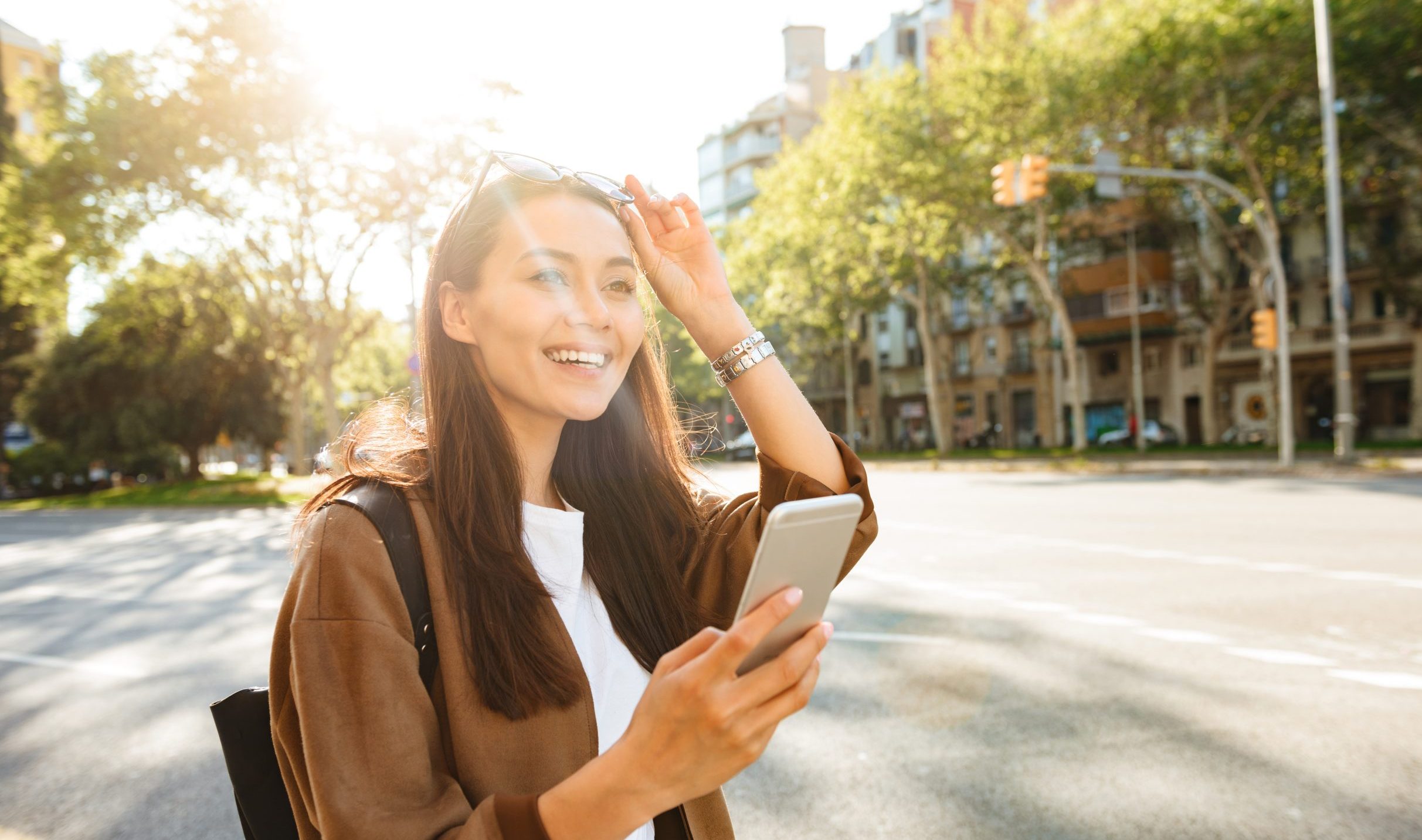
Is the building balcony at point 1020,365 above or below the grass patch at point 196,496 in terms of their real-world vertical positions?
above

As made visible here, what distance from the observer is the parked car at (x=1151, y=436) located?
140ft

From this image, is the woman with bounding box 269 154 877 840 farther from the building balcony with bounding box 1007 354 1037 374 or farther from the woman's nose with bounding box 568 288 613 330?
the building balcony with bounding box 1007 354 1037 374

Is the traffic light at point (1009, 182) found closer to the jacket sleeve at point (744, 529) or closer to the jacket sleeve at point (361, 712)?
the jacket sleeve at point (744, 529)

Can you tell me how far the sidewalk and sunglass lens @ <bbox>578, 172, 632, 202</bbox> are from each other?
2142 centimetres

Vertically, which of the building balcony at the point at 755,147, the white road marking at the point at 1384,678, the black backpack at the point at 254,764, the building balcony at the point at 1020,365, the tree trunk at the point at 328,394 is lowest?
the white road marking at the point at 1384,678

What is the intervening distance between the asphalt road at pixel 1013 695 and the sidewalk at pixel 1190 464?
1006 centimetres

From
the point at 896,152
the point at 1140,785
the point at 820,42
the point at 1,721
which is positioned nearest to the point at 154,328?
the point at 896,152

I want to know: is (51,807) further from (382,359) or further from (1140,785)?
(382,359)

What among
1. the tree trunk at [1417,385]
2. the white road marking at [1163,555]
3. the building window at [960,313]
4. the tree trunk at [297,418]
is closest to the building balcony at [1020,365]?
the building window at [960,313]

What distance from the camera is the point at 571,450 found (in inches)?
78.6

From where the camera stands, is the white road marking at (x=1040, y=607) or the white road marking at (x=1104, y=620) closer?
the white road marking at (x=1104, y=620)

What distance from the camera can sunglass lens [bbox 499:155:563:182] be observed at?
1.74 m

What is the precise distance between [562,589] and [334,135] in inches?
945

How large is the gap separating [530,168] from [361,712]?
93 centimetres
